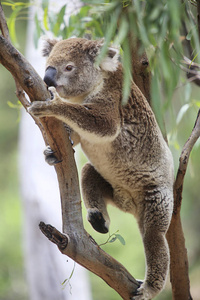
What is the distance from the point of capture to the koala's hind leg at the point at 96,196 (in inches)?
103

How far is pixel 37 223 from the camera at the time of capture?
5.02 metres

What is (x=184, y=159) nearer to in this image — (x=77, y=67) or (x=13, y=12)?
(x=77, y=67)

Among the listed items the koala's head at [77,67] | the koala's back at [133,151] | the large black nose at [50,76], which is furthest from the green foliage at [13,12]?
the koala's back at [133,151]

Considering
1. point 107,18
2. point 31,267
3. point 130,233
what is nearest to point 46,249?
point 31,267

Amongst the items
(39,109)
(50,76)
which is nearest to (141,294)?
(39,109)

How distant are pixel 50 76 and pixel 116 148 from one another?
63 cm

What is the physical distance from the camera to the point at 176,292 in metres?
2.77

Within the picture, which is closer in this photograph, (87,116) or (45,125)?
(45,125)

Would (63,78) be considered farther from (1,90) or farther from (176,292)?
(1,90)

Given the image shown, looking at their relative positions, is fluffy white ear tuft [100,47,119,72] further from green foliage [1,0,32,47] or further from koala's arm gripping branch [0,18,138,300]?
green foliage [1,0,32,47]

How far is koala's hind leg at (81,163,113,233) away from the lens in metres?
2.62

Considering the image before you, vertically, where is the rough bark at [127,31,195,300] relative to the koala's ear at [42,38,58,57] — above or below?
below

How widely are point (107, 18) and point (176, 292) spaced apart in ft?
5.98

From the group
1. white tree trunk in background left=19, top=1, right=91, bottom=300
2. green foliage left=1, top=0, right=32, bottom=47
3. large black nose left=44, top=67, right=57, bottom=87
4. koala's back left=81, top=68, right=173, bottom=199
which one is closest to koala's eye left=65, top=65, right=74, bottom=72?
large black nose left=44, top=67, right=57, bottom=87
